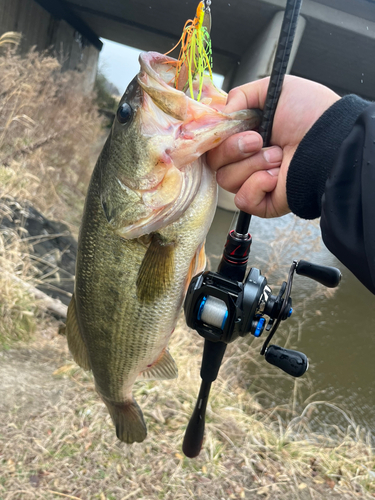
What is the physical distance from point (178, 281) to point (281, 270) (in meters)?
4.16

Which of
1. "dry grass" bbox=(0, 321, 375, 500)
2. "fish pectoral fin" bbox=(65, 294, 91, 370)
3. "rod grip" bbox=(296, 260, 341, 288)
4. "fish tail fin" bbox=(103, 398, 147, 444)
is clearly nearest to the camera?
"rod grip" bbox=(296, 260, 341, 288)

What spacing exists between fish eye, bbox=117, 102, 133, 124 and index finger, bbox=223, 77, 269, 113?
0.32m

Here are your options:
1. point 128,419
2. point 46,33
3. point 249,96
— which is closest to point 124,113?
point 249,96

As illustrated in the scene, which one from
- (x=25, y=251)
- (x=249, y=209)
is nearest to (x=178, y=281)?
(x=249, y=209)

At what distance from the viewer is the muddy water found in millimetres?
4203

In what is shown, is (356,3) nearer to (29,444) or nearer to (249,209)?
(249,209)

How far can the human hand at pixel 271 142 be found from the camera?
45.5 inches

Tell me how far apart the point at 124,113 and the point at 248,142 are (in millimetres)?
427

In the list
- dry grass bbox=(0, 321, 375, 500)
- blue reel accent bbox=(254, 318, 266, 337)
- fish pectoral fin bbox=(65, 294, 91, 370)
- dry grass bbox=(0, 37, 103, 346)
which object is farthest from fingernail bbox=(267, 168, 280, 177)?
dry grass bbox=(0, 37, 103, 346)

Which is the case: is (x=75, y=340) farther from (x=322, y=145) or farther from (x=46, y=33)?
(x=46, y=33)

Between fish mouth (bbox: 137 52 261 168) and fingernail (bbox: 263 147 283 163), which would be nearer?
fish mouth (bbox: 137 52 261 168)

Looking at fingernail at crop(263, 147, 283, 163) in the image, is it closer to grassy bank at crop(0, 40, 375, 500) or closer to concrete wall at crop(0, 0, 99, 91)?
grassy bank at crop(0, 40, 375, 500)

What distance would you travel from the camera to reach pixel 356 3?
8188mm

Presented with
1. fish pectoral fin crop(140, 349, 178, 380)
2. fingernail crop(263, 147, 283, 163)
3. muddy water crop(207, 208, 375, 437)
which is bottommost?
muddy water crop(207, 208, 375, 437)
